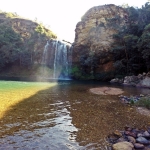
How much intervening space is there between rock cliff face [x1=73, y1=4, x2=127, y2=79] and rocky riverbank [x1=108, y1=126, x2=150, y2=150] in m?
23.2

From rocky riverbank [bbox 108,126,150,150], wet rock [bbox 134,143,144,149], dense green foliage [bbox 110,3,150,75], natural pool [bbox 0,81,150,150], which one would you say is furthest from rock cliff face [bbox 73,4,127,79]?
wet rock [bbox 134,143,144,149]

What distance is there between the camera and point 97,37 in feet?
101

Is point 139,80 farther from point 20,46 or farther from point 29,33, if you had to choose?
point 29,33

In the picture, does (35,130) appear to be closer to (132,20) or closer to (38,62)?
(132,20)

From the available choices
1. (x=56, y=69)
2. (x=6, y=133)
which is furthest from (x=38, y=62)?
(x=6, y=133)

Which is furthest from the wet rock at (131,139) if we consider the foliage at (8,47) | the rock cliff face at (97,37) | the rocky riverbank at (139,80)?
the foliage at (8,47)

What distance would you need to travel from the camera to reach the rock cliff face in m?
29.4

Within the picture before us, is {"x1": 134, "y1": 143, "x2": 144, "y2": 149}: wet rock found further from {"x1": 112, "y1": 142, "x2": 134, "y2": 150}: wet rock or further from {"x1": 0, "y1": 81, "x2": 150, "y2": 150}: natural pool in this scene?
{"x1": 0, "y1": 81, "x2": 150, "y2": 150}: natural pool

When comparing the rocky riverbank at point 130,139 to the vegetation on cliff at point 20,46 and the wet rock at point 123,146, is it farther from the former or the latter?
the vegetation on cliff at point 20,46

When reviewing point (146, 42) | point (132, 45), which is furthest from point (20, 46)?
point (146, 42)

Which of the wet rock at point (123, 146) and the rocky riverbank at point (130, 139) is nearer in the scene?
the wet rock at point (123, 146)

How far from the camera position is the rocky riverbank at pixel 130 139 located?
4.65m

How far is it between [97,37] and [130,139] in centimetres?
2712

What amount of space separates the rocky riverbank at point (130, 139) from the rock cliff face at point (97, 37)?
2325 centimetres
